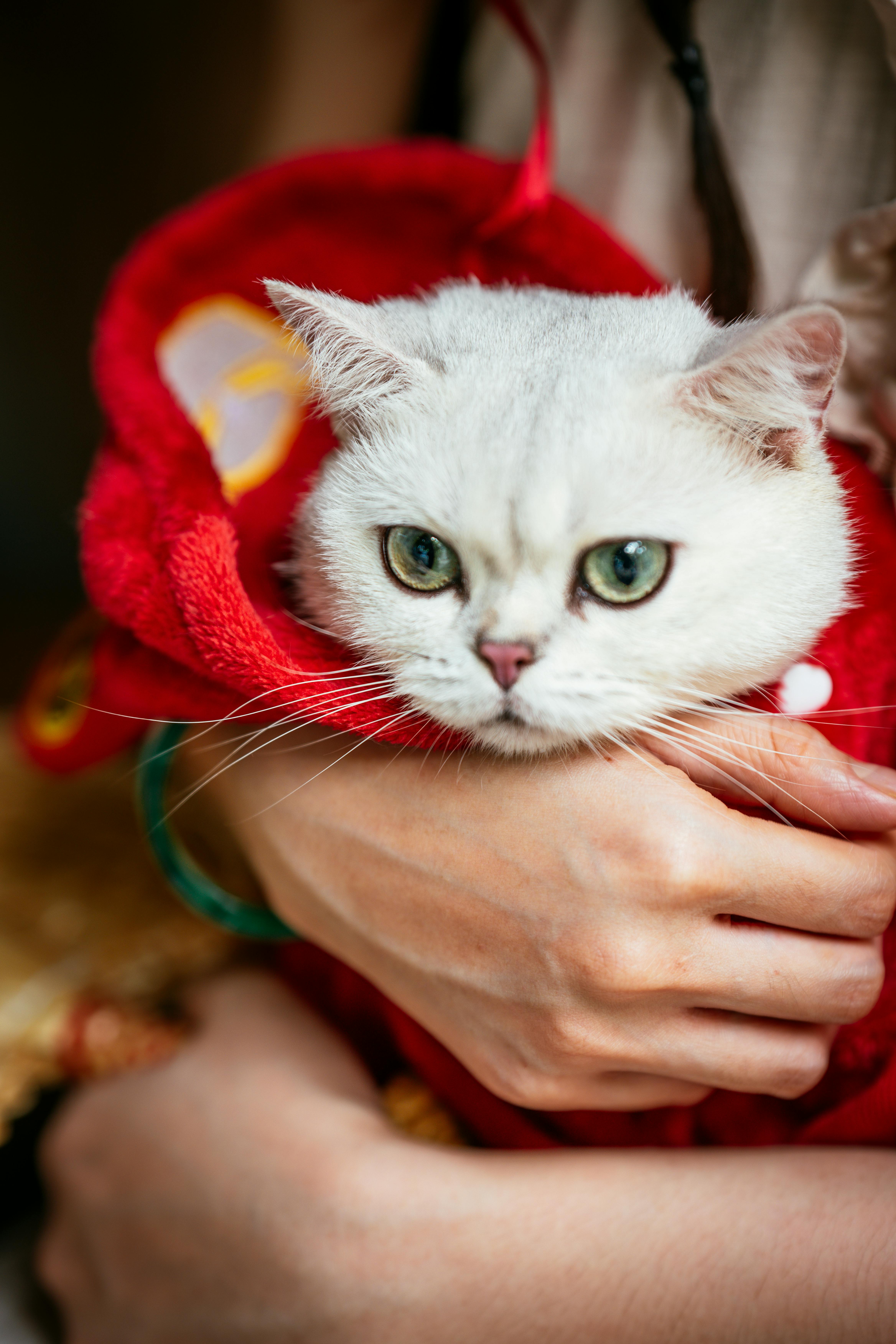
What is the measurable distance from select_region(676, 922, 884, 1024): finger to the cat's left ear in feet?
1.35

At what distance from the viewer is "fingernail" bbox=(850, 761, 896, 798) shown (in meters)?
0.75

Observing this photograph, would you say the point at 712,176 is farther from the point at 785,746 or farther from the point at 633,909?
the point at 633,909

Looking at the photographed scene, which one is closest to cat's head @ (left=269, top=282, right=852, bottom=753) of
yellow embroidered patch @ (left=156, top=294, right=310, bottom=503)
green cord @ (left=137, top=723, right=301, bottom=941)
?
yellow embroidered patch @ (left=156, top=294, right=310, bottom=503)

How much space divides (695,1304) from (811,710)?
1.73ft

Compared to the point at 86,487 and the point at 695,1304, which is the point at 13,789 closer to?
the point at 86,487

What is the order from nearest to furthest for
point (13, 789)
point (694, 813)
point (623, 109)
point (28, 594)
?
point (694, 813), point (623, 109), point (13, 789), point (28, 594)

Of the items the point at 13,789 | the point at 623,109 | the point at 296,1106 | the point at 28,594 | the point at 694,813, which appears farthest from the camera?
the point at 28,594

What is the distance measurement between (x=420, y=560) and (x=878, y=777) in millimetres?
442

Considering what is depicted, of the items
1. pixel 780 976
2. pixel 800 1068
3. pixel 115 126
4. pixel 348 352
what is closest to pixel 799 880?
pixel 780 976

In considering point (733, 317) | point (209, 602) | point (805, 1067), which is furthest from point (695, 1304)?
point (733, 317)

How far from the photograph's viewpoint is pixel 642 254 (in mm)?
1098

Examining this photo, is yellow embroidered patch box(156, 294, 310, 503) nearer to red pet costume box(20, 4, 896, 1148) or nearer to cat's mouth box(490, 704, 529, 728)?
red pet costume box(20, 4, 896, 1148)

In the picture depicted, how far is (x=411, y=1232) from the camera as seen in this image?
33.1 inches

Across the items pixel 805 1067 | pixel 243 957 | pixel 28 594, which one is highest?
pixel 28 594
